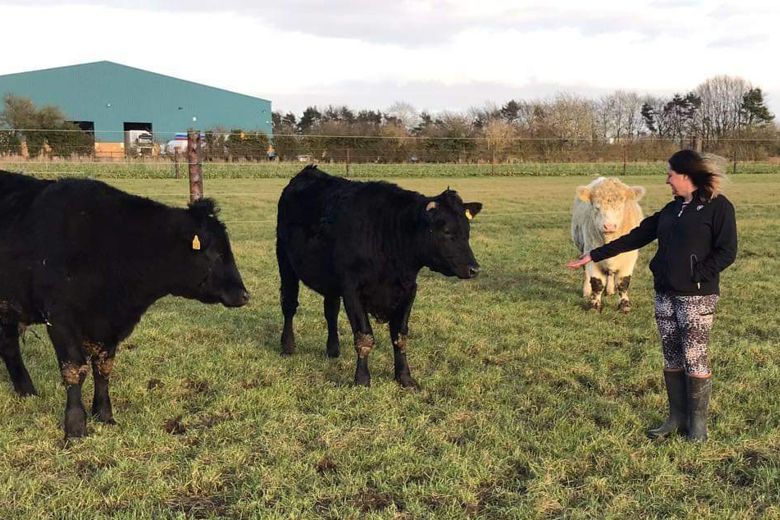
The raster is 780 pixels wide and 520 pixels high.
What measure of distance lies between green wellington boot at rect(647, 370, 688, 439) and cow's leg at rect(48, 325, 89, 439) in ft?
11.8

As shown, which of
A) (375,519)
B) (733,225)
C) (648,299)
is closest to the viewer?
(375,519)

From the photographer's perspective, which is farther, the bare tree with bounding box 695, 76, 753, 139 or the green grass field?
the bare tree with bounding box 695, 76, 753, 139

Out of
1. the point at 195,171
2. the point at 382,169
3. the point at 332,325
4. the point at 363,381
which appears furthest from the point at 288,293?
the point at 382,169

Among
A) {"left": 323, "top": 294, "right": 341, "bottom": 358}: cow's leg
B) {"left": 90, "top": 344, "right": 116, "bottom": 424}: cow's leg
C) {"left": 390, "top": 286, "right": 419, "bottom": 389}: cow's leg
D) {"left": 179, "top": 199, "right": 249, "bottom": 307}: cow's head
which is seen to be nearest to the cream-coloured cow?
{"left": 390, "top": 286, "right": 419, "bottom": 389}: cow's leg

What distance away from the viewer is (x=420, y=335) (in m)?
6.25

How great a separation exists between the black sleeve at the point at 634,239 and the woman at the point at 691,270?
0.26m

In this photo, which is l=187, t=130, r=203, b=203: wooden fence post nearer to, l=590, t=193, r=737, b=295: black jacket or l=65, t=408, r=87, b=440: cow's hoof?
l=65, t=408, r=87, b=440: cow's hoof

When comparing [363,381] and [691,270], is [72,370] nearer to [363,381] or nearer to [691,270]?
[363,381]

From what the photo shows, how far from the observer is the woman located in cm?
360

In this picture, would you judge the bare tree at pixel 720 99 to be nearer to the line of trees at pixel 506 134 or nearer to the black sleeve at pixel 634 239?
Answer: the line of trees at pixel 506 134

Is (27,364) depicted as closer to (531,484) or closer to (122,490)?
(122,490)

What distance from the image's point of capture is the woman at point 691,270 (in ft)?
11.8

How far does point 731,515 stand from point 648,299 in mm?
4958

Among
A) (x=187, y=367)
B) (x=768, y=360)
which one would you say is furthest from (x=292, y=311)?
(x=768, y=360)
